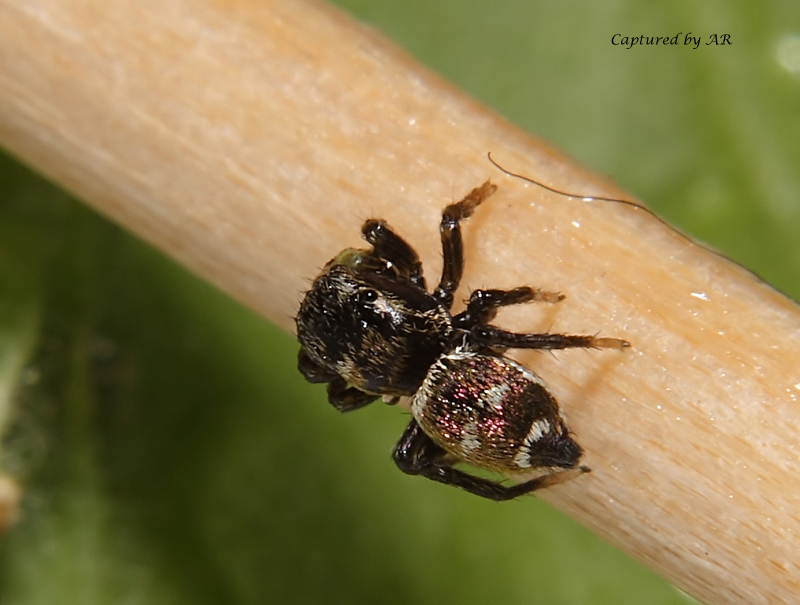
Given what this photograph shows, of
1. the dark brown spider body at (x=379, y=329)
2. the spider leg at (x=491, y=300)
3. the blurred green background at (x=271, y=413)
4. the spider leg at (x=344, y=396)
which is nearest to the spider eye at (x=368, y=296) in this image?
the dark brown spider body at (x=379, y=329)

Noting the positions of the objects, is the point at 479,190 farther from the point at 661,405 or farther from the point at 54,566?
the point at 54,566

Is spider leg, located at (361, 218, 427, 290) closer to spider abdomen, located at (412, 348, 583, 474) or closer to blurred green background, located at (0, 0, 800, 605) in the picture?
spider abdomen, located at (412, 348, 583, 474)

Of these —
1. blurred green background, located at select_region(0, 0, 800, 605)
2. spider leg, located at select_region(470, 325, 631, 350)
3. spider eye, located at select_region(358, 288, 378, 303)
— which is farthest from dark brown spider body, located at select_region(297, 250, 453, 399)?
blurred green background, located at select_region(0, 0, 800, 605)

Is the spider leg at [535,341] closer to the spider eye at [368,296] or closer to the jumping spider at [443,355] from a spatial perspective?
the jumping spider at [443,355]

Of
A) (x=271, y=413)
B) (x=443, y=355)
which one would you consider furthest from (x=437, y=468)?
(x=271, y=413)

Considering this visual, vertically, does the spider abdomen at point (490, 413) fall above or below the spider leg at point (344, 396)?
above

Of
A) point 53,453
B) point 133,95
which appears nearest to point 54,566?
point 53,453

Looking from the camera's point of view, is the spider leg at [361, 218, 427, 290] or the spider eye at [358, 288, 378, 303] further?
the spider eye at [358, 288, 378, 303]
